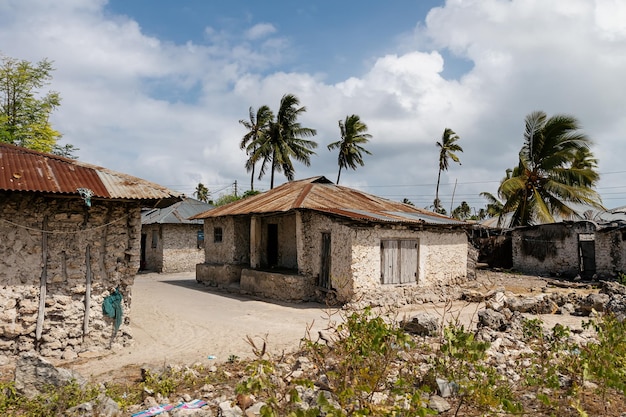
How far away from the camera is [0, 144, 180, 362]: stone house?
7473mm

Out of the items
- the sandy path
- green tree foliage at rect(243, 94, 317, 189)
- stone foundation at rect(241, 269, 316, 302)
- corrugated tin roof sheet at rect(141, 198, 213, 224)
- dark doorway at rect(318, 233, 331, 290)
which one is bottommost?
the sandy path

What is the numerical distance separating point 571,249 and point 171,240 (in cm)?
2014

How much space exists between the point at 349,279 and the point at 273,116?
1998 centimetres

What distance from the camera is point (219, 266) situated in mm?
17469

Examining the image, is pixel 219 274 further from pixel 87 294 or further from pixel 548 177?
pixel 548 177

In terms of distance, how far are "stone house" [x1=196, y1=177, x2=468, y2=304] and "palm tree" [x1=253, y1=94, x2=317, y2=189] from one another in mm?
11015

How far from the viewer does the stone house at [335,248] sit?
495 inches

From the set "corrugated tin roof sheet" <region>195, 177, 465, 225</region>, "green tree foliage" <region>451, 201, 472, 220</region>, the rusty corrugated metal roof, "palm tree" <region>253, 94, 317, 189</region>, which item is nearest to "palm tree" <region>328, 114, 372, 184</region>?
"palm tree" <region>253, 94, 317, 189</region>

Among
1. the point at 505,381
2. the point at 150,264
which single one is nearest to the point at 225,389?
the point at 505,381

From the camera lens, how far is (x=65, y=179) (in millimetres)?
8031

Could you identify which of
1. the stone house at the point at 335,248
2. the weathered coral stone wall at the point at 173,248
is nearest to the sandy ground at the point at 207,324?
the stone house at the point at 335,248

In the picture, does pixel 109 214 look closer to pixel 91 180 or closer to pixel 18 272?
pixel 91 180

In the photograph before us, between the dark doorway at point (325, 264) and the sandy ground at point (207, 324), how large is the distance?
75cm

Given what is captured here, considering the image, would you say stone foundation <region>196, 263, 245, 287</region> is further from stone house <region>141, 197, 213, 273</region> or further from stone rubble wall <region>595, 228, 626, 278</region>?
stone rubble wall <region>595, 228, 626, 278</region>
